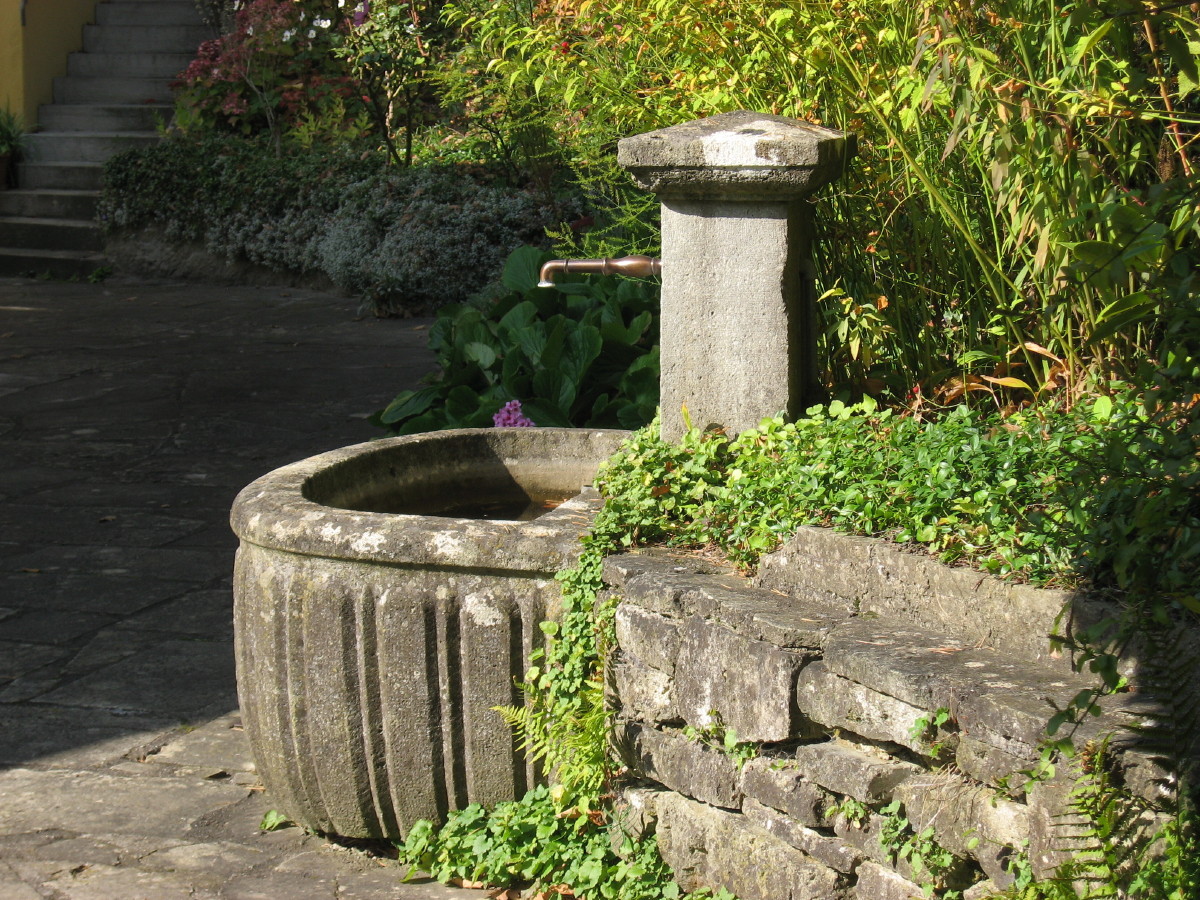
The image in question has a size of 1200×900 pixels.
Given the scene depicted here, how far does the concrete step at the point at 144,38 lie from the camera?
477 inches

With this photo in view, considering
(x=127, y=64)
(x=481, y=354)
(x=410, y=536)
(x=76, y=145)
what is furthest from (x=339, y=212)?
(x=410, y=536)

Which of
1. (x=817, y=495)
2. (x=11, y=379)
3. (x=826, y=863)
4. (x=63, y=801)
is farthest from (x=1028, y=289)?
(x=11, y=379)

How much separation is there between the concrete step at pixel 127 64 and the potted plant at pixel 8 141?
96 cm

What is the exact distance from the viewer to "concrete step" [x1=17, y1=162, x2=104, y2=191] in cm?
1116

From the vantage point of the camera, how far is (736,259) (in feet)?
8.51

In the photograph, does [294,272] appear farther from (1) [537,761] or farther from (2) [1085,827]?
(2) [1085,827]

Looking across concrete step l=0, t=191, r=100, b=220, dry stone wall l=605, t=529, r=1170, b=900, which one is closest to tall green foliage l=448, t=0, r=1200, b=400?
dry stone wall l=605, t=529, r=1170, b=900

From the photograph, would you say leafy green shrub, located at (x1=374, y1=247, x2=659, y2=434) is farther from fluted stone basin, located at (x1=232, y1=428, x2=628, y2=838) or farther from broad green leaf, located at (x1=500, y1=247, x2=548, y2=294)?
fluted stone basin, located at (x1=232, y1=428, x2=628, y2=838)

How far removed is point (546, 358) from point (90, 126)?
8731 millimetres

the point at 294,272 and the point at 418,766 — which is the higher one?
the point at 294,272

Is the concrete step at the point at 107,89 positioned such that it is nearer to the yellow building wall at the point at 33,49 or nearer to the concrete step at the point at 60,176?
the yellow building wall at the point at 33,49

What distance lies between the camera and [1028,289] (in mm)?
2705

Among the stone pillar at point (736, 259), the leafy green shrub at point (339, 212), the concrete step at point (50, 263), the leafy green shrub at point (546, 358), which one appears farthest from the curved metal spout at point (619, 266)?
the concrete step at point (50, 263)

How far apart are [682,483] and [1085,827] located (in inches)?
42.8
